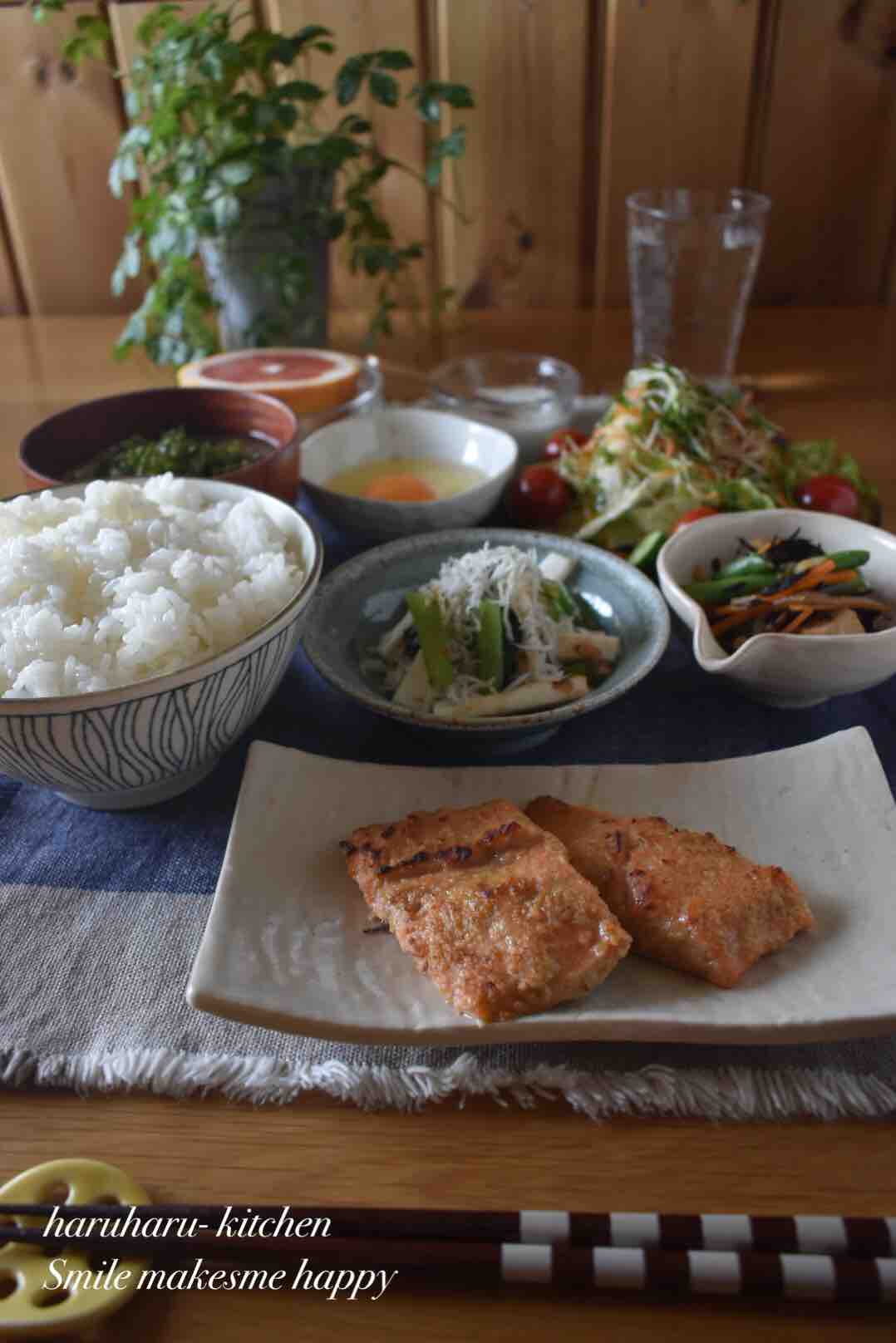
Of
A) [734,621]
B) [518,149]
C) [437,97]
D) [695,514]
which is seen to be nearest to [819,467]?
[695,514]

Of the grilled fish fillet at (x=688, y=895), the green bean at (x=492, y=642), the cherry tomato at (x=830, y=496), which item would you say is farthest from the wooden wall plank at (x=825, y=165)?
the grilled fish fillet at (x=688, y=895)

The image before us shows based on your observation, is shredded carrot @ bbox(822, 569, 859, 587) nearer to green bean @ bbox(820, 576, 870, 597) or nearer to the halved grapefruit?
green bean @ bbox(820, 576, 870, 597)

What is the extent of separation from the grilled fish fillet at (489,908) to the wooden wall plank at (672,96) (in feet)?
9.98

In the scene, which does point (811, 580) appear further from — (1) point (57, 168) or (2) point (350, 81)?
(1) point (57, 168)

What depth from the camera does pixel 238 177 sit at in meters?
2.65

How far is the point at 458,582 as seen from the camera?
184 cm

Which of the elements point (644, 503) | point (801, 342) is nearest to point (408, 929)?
point (644, 503)

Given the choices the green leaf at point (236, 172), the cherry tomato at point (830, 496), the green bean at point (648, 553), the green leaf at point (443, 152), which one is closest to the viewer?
the green bean at point (648, 553)

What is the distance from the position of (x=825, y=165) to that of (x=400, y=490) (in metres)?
2.44

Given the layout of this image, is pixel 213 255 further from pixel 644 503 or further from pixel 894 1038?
pixel 894 1038

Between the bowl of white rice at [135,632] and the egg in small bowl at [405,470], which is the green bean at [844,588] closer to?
the egg in small bowl at [405,470]

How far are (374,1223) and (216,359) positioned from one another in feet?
7.52

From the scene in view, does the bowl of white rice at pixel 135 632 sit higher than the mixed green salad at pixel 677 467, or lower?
higher

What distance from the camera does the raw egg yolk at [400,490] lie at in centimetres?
227
